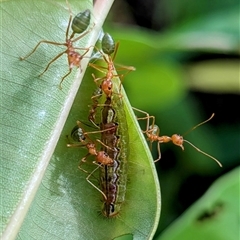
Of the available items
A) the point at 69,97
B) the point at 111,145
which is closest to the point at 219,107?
the point at 111,145

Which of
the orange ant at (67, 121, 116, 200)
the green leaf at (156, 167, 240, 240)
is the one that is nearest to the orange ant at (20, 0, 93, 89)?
the orange ant at (67, 121, 116, 200)

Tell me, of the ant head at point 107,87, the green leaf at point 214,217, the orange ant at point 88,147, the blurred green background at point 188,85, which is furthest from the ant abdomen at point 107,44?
the blurred green background at point 188,85

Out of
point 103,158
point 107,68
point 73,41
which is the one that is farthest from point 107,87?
point 103,158

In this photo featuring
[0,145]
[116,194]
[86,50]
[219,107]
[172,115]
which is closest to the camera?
[0,145]

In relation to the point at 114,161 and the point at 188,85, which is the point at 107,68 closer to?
the point at 114,161

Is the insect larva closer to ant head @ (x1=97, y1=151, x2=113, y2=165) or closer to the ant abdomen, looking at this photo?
ant head @ (x1=97, y1=151, x2=113, y2=165)

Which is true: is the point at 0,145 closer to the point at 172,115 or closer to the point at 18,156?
the point at 18,156
